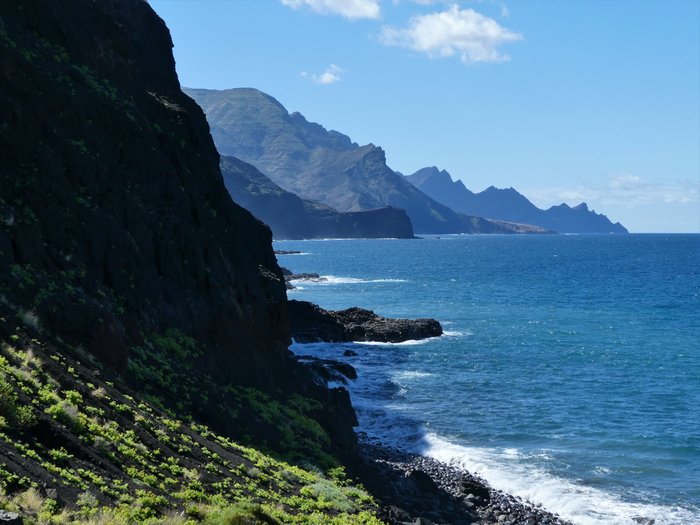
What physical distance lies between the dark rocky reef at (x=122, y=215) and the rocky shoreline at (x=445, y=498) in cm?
321

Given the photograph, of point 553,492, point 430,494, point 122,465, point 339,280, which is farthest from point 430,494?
point 339,280

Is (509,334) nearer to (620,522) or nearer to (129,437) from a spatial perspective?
(620,522)

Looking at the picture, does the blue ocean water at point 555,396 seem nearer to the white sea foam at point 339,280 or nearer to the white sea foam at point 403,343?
the white sea foam at point 403,343

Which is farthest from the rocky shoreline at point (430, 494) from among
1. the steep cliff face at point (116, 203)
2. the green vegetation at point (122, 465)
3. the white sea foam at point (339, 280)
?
the white sea foam at point (339, 280)

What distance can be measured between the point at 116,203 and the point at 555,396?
1263 inches

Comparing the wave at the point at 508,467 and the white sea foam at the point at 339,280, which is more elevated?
the white sea foam at the point at 339,280

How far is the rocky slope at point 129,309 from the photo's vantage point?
A: 1628cm

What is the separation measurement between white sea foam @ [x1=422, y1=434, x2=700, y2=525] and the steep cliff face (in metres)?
10.9

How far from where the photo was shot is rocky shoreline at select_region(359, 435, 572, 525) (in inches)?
1096

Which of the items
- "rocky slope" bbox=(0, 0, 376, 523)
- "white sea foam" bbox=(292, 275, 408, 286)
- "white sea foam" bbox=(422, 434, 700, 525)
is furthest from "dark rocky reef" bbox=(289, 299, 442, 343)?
"white sea foam" bbox=(292, 275, 408, 286)

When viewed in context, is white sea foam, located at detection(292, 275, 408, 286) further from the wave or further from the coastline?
the coastline

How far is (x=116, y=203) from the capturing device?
31078mm

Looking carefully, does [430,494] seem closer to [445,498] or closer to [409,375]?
[445,498]

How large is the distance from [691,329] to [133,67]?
2590 inches
